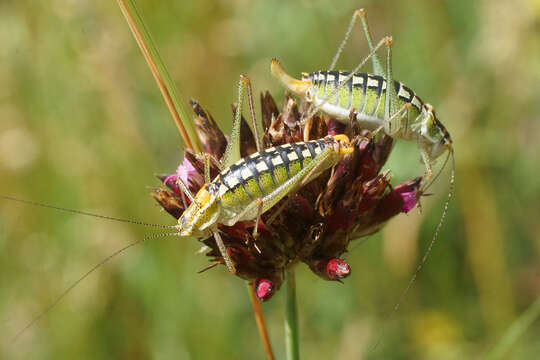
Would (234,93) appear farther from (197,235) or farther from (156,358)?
(197,235)

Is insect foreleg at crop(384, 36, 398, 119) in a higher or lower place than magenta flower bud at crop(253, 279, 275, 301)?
higher

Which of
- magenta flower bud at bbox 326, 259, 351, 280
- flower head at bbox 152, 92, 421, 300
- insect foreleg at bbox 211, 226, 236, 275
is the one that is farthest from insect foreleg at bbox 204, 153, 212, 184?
magenta flower bud at bbox 326, 259, 351, 280

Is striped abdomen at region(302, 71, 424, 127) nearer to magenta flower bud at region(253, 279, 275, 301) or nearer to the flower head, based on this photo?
the flower head

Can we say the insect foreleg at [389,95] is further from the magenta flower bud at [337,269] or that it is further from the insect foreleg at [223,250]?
the insect foreleg at [223,250]

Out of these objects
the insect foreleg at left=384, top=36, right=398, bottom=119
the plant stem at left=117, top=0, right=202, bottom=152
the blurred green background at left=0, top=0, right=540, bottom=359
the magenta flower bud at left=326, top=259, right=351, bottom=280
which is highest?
the plant stem at left=117, top=0, right=202, bottom=152

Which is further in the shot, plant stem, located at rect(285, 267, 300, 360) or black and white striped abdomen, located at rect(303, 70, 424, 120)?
black and white striped abdomen, located at rect(303, 70, 424, 120)

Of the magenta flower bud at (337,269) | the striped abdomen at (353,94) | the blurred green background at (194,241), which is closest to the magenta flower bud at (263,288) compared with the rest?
the magenta flower bud at (337,269)
